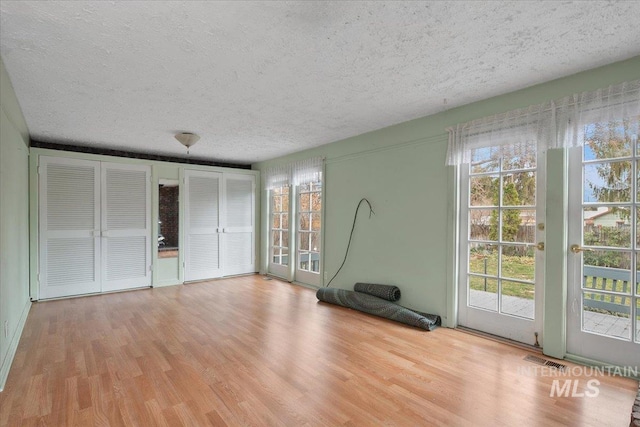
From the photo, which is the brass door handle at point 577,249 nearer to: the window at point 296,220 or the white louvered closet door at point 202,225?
the window at point 296,220

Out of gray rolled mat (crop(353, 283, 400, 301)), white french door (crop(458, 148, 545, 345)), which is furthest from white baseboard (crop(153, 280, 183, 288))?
white french door (crop(458, 148, 545, 345))

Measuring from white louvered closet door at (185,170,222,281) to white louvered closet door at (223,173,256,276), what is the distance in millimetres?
163

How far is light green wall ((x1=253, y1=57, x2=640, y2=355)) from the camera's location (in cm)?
259

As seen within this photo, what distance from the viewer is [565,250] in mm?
2566

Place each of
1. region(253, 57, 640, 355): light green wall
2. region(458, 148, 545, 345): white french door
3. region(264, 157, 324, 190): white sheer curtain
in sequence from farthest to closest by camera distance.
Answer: region(264, 157, 324, 190): white sheer curtain → region(458, 148, 545, 345): white french door → region(253, 57, 640, 355): light green wall

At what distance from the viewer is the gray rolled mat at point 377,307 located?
3.32 meters

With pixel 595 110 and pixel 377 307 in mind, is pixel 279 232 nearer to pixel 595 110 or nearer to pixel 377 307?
pixel 377 307

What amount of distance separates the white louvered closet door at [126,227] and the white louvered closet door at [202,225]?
0.63m

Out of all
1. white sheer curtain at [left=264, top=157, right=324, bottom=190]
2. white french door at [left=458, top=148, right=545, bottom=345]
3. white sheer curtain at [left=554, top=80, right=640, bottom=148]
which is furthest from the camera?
white sheer curtain at [left=264, top=157, right=324, bottom=190]

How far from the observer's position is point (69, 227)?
461 centimetres

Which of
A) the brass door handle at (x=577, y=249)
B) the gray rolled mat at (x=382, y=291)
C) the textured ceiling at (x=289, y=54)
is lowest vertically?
the gray rolled mat at (x=382, y=291)

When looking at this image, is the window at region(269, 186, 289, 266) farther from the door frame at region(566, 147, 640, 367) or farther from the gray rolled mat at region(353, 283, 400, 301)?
the door frame at region(566, 147, 640, 367)

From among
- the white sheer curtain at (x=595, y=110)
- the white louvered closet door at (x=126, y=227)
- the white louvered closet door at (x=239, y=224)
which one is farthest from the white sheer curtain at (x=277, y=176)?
the white sheer curtain at (x=595, y=110)

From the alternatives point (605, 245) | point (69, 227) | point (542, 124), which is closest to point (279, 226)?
point (69, 227)
